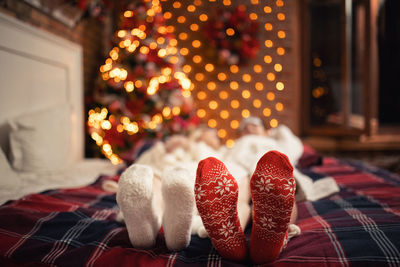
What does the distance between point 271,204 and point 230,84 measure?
2.39 meters

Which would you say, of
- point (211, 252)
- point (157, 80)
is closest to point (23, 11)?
point (157, 80)

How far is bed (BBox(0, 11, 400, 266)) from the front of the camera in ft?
2.24

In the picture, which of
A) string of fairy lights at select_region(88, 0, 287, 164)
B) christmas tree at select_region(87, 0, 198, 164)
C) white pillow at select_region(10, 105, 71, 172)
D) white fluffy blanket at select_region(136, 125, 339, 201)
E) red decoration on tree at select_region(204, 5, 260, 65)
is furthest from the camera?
string of fairy lights at select_region(88, 0, 287, 164)

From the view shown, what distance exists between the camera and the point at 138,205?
703 mm

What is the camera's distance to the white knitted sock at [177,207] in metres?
0.71

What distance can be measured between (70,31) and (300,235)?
7.14ft

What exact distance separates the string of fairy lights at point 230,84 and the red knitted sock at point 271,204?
2.19m

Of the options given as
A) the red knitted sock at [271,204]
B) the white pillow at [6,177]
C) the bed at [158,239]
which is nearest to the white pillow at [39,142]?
the white pillow at [6,177]

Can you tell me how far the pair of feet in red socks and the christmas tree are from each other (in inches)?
67.5

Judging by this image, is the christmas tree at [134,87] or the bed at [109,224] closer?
the bed at [109,224]

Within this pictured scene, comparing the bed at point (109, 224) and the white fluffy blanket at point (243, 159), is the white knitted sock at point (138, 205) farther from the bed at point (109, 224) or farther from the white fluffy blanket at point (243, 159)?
the white fluffy blanket at point (243, 159)

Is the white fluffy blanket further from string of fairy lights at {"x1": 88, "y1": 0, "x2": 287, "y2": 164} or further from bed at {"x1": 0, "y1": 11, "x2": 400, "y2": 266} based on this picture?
string of fairy lights at {"x1": 88, "y1": 0, "x2": 287, "y2": 164}

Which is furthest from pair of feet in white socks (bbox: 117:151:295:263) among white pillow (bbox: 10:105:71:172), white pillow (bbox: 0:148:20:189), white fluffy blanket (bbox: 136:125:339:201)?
white pillow (bbox: 10:105:71:172)

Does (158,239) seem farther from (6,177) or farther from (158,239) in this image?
(6,177)
